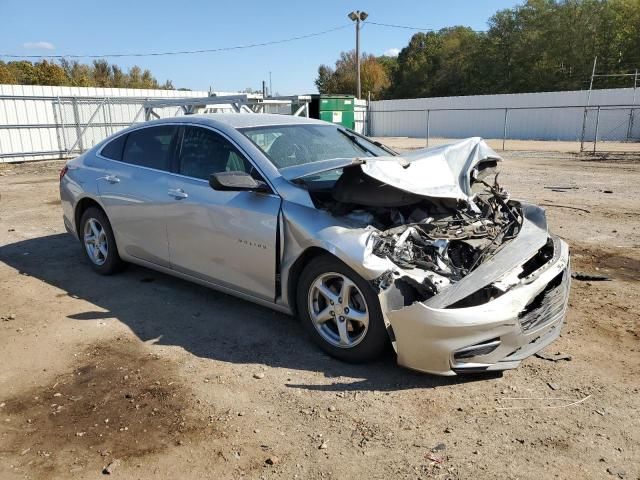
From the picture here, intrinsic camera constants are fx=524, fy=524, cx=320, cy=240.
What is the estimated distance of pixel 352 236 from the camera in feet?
11.4

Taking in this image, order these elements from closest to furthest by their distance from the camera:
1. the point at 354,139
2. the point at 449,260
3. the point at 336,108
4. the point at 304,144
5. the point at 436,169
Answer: the point at 449,260 < the point at 436,169 < the point at 304,144 < the point at 354,139 < the point at 336,108

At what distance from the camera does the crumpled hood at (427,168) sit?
361 cm

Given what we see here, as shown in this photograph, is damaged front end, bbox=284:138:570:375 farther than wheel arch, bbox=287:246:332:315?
No

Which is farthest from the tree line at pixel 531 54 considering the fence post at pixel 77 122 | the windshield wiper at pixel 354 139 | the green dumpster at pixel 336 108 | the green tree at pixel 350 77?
the windshield wiper at pixel 354 139

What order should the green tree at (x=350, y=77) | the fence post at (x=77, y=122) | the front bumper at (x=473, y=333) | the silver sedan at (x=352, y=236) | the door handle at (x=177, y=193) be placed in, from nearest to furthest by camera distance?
the front bumper at (x=473, y=333) < the silver sedan at (x=352, y=236) < the door handle at (x=177, y=193) < the fence post at (x=77, y=122) < the green tree at (x=350, y=77)

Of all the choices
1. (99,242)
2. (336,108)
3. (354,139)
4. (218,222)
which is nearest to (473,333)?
(218,222)

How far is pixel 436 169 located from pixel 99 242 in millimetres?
3777

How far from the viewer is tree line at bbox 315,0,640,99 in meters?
46.5

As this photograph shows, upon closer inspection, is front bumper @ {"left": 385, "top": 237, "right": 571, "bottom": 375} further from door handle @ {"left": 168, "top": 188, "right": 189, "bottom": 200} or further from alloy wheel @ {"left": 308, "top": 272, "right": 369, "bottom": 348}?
door handle @ {"left": 168, "top": 188, "right": 189, "bottom": 200}

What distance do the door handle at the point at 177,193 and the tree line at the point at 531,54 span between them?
47818mm

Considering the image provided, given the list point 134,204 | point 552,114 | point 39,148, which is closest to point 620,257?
point 134,204

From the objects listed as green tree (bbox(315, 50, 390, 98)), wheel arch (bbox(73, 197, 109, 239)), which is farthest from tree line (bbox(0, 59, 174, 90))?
wheel arch (bbox(73, 197, 109, 239))

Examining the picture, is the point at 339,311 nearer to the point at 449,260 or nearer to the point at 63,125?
the point at 449,260

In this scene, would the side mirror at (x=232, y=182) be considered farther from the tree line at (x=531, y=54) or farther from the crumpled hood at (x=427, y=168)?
the tree line at (x=531, y=54)
